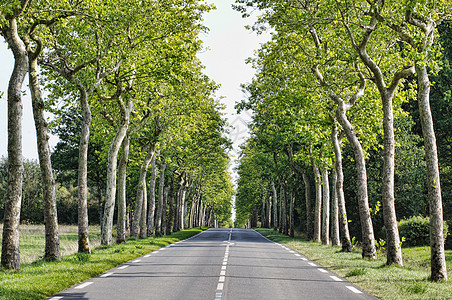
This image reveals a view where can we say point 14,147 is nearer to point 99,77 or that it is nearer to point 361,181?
point 99,77

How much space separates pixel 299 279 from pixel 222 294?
3.21 meters

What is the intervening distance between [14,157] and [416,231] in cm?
2137

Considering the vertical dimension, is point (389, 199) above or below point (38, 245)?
above

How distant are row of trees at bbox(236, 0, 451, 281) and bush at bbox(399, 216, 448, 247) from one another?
403 cm

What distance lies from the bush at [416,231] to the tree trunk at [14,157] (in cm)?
2052

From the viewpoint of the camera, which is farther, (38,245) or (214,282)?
(38,245)

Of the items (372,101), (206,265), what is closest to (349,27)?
(372,101)

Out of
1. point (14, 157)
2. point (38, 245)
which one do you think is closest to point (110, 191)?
point (14, 157)

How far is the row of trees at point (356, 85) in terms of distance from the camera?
1174cm

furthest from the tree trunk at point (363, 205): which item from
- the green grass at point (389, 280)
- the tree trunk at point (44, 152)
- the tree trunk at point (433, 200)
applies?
the tree trunk at point (44, 152)

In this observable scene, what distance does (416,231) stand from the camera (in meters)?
24.8

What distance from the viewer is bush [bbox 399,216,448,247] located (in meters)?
24.5

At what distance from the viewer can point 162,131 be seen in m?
26.7

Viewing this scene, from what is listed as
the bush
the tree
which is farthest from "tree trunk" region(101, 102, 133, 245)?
the bush
